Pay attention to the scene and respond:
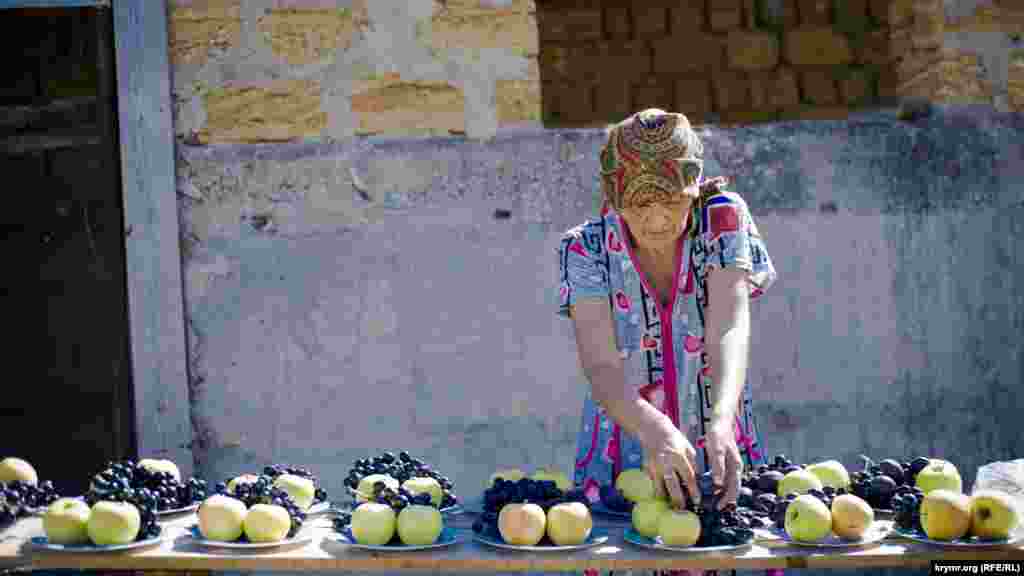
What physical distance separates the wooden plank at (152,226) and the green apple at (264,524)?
288 centimetres

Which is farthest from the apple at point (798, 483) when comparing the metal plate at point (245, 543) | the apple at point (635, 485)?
the metal plate at point (245, 543)

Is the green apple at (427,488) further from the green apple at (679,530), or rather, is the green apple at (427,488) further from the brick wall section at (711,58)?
the brick wall section at (711,58)

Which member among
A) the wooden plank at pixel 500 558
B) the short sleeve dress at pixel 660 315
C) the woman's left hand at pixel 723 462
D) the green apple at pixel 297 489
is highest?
the short sleeve dress at pixel 660 315

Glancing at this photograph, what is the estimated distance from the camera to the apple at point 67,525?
299cm

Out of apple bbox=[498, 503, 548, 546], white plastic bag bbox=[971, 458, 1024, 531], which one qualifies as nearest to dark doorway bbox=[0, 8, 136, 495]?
apple bbox=[498, 503, 548, 546]

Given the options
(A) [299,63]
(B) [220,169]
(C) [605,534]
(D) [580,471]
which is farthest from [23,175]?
(C) [605,534]

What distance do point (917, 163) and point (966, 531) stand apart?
3242 mm

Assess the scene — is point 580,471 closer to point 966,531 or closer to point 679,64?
point 966,531

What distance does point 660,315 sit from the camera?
3.46 m

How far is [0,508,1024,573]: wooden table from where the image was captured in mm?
2807

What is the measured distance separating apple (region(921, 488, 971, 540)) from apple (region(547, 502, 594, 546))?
0.74 metres

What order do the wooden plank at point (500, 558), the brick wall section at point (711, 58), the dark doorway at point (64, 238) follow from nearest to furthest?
the wooden plank at point (500, 558) → the dark doorway at point (64, 238) → the brick wall section at point (711, 58)

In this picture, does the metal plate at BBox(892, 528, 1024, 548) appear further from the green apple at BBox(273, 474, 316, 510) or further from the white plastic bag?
the green apple at BBox(273, 474, 316, 510)

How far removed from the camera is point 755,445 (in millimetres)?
3514
